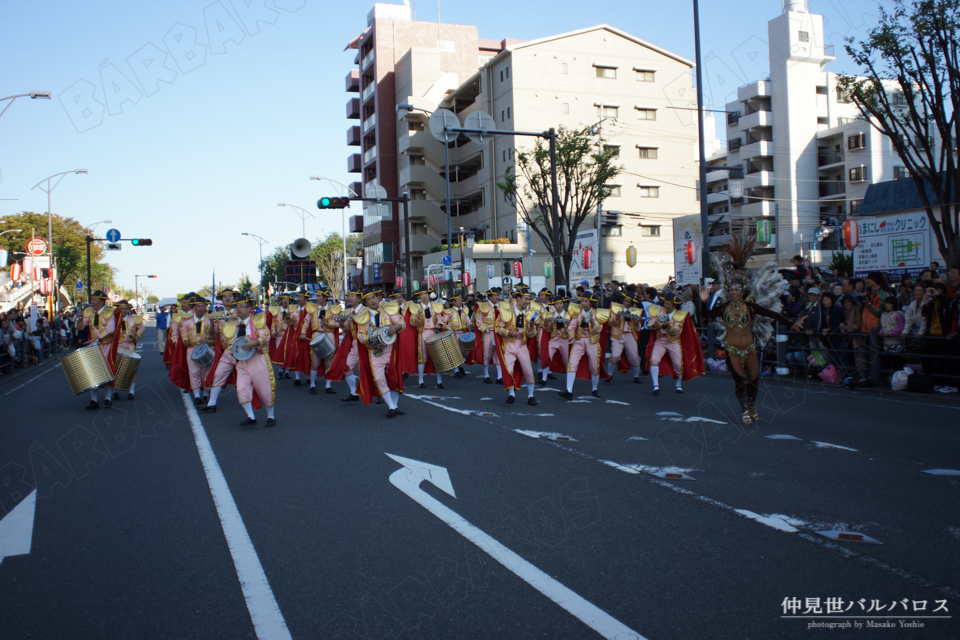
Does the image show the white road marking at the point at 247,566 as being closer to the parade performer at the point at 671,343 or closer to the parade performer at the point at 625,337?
the parade performer at the point at 671,343

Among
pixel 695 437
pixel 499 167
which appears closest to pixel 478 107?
pixel 499 167

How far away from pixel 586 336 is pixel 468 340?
3.10 meters

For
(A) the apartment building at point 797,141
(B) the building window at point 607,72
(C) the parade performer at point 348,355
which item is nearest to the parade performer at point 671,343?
(C) the parade performer at point 348,355

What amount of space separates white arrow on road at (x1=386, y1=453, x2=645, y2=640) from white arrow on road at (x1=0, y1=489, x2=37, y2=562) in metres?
2.63

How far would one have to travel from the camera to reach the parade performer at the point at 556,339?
12602 mm

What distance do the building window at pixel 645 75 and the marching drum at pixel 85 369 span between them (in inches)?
1827

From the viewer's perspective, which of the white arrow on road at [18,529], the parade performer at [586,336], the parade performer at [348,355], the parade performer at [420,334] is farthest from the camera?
the parade performer at [420,334]

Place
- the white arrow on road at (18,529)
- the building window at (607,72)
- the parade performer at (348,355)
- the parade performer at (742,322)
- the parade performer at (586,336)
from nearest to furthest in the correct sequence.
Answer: the white arrow on road at (18,529), the parade performer at (742,322), the parade performer at (348,355), the parade performer at (586,336), the building window at (607,72)

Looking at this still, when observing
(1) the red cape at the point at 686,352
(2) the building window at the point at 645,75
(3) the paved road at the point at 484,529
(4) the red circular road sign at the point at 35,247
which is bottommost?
(3) the paved road at the point at 484,529

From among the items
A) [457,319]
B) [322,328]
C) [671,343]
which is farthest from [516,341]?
[322,328]

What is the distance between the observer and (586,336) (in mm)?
12195

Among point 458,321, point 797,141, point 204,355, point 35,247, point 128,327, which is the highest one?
point 797,141

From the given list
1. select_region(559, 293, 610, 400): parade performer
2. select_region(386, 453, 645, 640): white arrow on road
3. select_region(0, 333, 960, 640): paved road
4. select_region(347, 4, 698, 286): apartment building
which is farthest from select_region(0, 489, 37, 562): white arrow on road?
select_region(347, 4, 698, 286): apartment building

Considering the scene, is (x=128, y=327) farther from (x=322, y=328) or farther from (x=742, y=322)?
(x=742, y=322)
